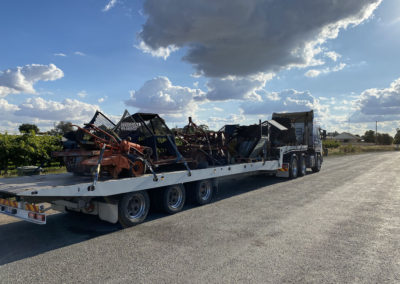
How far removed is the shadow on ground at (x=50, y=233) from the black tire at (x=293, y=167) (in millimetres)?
7187

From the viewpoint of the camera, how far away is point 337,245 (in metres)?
5.14

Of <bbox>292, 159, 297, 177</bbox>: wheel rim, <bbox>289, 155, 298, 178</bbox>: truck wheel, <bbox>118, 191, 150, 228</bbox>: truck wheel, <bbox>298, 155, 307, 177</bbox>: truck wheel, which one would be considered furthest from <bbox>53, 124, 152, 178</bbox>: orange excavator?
<bbox>298, 155, 307, 177</bbox>: truck wheel

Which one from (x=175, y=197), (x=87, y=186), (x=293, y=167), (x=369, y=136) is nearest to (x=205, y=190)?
(x=175, y=197)

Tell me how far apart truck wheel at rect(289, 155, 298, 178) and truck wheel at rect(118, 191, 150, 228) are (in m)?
8.92

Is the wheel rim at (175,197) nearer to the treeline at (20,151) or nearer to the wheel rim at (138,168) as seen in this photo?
Result: the wheel rim at (138,168)

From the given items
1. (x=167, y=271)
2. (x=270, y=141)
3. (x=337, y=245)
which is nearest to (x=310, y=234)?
(x=337, y=245)

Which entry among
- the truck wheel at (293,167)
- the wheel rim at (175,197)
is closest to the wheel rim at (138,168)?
the wheel rim at (175,197)

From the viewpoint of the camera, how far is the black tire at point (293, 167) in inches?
543

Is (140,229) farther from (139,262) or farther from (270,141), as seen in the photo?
(270,141)

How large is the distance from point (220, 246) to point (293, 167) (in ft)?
32.0

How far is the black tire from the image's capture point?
1379cm

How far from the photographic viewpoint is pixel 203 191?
28.0 ft

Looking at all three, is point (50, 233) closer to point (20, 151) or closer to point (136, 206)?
point (136, 206)

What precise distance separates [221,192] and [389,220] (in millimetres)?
4992
